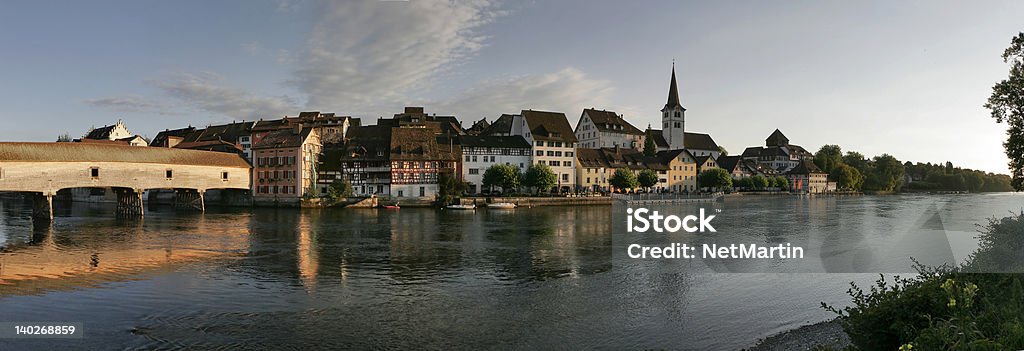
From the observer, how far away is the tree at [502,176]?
219ft

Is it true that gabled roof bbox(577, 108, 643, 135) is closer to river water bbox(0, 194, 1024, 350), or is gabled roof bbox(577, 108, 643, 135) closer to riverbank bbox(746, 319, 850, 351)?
river water bbox(0, 194, 1024, 350)

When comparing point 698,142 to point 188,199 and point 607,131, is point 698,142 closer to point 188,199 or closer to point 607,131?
point 607,131

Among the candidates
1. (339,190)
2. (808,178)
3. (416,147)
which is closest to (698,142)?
(808,178)

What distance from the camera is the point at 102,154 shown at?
160 feet

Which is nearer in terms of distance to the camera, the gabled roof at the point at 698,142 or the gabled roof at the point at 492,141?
the gabled roof at the point at 492,141

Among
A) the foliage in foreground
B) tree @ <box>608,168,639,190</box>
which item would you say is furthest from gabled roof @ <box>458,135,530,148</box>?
the foliage in foreground

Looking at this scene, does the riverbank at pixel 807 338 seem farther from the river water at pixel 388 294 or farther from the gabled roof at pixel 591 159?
the gabled roof at pixel 591 159

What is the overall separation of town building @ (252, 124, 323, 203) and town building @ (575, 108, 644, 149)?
1962 inches

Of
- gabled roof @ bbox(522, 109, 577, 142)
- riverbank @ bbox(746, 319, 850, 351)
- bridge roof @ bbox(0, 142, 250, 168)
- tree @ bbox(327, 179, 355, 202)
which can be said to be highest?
gabled roof @ bbox(522, 109, 577, 142)

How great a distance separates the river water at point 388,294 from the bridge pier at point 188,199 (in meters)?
26.6

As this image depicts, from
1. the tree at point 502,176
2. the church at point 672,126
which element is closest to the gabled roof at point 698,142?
the church at point 672,126

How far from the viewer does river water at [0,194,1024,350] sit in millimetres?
12984

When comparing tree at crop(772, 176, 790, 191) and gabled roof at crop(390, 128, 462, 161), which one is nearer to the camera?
gabled roof at crop(390, 128, 462, 161)

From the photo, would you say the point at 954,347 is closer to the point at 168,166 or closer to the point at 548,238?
the point at 548,238
